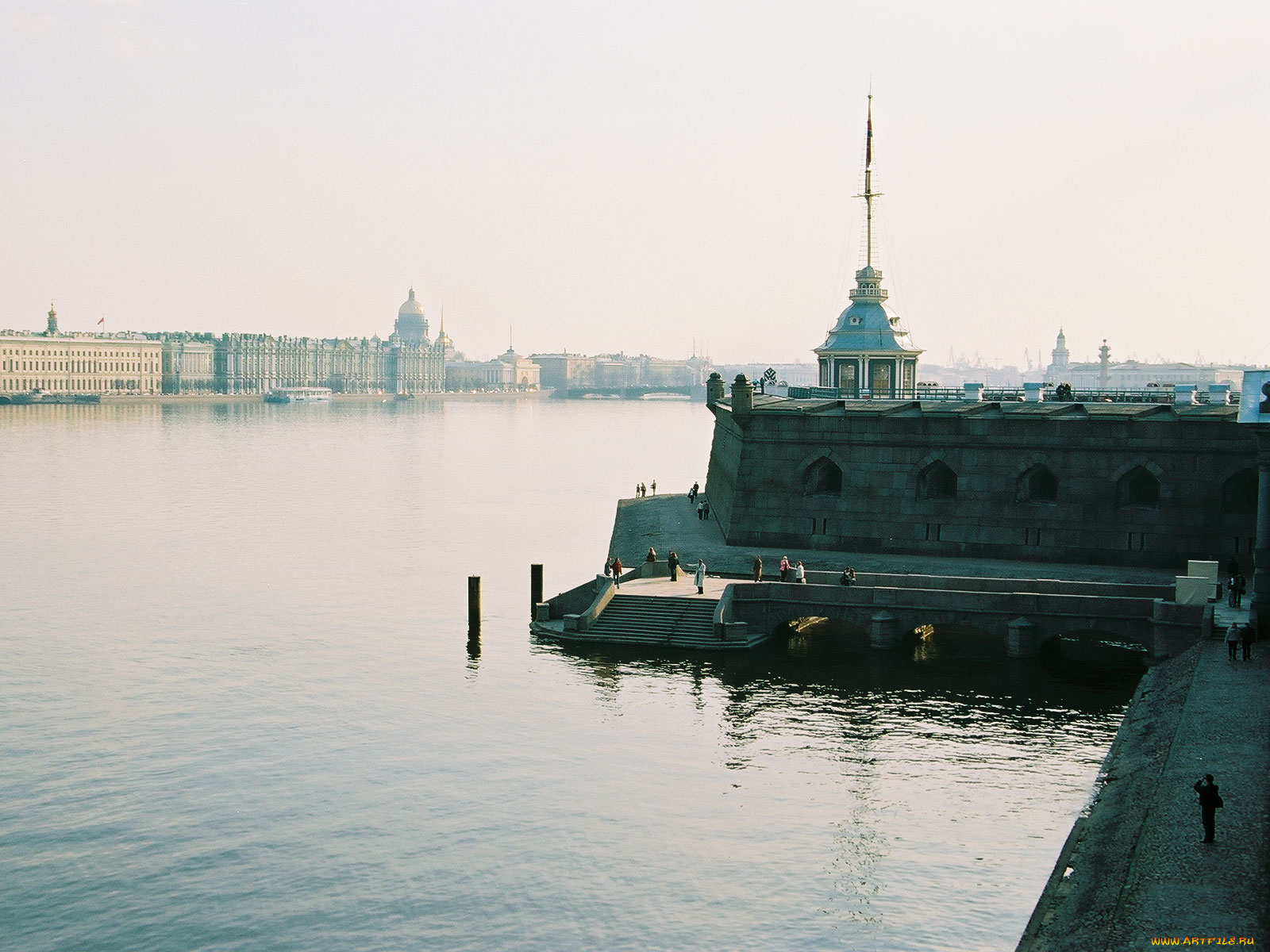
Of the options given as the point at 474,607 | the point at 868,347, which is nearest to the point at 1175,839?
the point at 474,607

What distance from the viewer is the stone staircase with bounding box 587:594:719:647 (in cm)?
3756

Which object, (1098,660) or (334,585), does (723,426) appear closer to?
(334,585)

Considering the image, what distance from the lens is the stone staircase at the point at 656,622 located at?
3756 cm

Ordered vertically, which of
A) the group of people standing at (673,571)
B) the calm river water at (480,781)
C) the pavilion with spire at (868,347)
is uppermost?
the pavilion with spire at (868,347)

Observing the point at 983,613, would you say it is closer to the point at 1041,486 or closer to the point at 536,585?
the point at 1041,486

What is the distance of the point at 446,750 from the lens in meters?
29.4

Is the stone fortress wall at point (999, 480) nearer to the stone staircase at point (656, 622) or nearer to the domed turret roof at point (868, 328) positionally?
the stone staircase at point (656, 622)

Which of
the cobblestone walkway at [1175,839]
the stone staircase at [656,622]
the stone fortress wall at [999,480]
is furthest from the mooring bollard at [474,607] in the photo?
the cobblestone walkway at [1175,839]

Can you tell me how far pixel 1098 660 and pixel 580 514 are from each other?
42.8 metres

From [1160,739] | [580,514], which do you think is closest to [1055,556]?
[1160,739]

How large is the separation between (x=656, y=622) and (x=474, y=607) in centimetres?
556

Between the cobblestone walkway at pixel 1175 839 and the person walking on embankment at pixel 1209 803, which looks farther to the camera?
the person walking on embankment at pixel 1209 803

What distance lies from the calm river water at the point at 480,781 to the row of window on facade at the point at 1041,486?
29.5 ft

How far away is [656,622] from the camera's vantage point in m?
38.2
